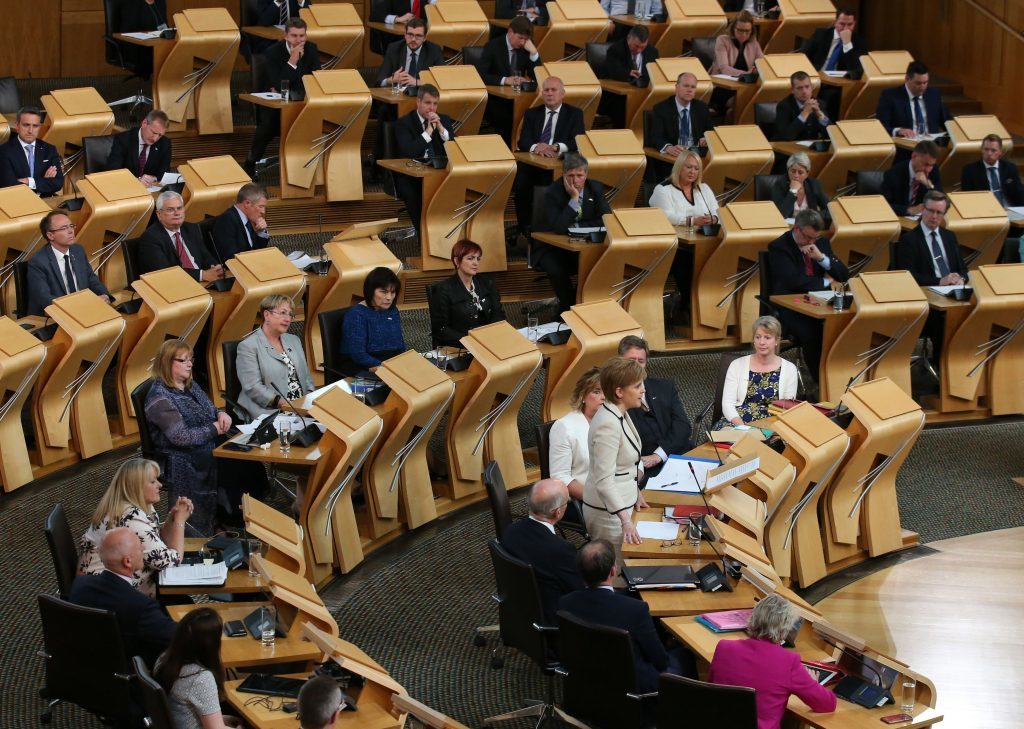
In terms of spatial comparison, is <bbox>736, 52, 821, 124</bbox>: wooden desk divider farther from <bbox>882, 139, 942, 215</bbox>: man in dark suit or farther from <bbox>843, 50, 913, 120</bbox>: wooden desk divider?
<bbox>882, 139, 942, 215</bbox>: man in dark suit

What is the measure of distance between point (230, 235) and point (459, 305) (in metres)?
1.40

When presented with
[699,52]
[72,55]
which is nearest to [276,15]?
[72,55]

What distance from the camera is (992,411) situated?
8516 millimetres

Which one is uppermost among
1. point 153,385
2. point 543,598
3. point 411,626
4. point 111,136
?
point 111,136

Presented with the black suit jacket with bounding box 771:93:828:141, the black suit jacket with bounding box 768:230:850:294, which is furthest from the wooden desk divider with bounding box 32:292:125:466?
the black suit jacket with bounding box 771:93:828:141

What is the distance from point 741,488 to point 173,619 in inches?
96.6

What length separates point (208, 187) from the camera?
27.9 ft

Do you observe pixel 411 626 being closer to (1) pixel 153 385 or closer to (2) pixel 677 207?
(1) pixel 153 385

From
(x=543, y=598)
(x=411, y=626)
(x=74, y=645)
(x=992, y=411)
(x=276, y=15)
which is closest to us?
(x=74, y=645)

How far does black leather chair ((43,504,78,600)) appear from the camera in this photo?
4977mm

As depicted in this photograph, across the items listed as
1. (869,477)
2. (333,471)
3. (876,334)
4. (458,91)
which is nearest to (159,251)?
(333,471)

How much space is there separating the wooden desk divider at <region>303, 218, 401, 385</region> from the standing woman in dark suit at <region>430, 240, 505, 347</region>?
490 mm

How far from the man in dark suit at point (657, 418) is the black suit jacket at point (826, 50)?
551cm

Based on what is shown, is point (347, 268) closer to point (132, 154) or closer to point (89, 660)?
point (132, 154)
